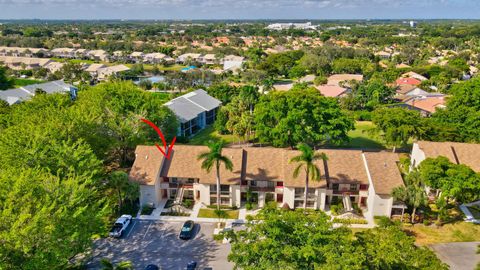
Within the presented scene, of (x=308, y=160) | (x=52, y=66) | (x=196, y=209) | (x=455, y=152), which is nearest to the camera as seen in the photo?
(x=308, y=160)

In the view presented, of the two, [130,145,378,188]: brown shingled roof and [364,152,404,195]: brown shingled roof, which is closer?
[364,152,404,195]: brown shingled roof

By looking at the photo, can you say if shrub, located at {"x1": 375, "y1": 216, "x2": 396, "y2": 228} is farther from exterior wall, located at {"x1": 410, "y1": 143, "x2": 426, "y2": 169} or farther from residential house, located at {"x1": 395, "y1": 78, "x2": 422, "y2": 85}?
residential house, located at {"x1": 395, "y1": 78, "x2": 422, "y2": 85}

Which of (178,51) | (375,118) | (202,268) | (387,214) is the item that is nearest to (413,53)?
(178,51)

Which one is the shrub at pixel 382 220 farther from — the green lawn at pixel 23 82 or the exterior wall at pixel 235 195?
the green lawn at pixel 23 82

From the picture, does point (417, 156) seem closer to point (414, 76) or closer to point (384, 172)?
point (384, 172)

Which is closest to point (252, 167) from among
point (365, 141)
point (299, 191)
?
point (299, 191)

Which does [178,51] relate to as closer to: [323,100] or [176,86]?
[176,86]

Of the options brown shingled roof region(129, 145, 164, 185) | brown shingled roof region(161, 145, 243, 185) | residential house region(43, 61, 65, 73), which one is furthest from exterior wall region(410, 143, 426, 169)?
residential house region(43, 61, 65, 73)
